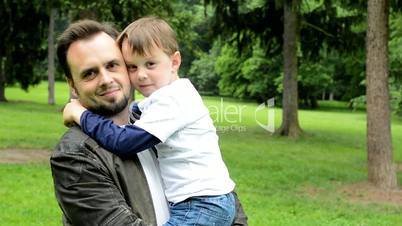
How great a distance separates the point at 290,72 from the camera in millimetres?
19719

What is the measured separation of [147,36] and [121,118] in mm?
310

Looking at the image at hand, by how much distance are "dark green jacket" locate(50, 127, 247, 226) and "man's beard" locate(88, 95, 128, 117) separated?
0.54ft

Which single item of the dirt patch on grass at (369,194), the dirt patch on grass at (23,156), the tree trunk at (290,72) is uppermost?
the tree trunk at (290,72)

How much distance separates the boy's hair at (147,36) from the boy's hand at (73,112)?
0.26 meters

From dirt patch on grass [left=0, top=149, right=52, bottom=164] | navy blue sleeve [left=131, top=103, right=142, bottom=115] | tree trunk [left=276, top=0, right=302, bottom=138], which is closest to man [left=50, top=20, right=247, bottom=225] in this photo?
navy blue sleeve [left=131, top=103, right=142, bottom=115]

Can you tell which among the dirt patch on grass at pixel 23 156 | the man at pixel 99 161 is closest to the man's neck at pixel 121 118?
the man at pixel 99 161

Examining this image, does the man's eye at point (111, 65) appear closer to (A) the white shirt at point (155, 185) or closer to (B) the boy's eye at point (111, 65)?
(B) the boy's eye at point (111, 65)

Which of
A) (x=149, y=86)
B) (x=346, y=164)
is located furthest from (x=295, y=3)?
(x=149, y=86)

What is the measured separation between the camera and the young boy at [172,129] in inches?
84.7

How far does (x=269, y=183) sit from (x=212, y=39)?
10.7 m

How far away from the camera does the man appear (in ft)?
6.29

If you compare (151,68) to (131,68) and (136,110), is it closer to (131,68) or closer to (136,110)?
(131,68)

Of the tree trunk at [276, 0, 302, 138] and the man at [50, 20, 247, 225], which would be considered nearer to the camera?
the man at [50, 20, 247, 225]

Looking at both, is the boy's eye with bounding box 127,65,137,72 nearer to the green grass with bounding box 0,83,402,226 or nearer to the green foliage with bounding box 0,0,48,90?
the green grass with bounding box 0,83,402,226
